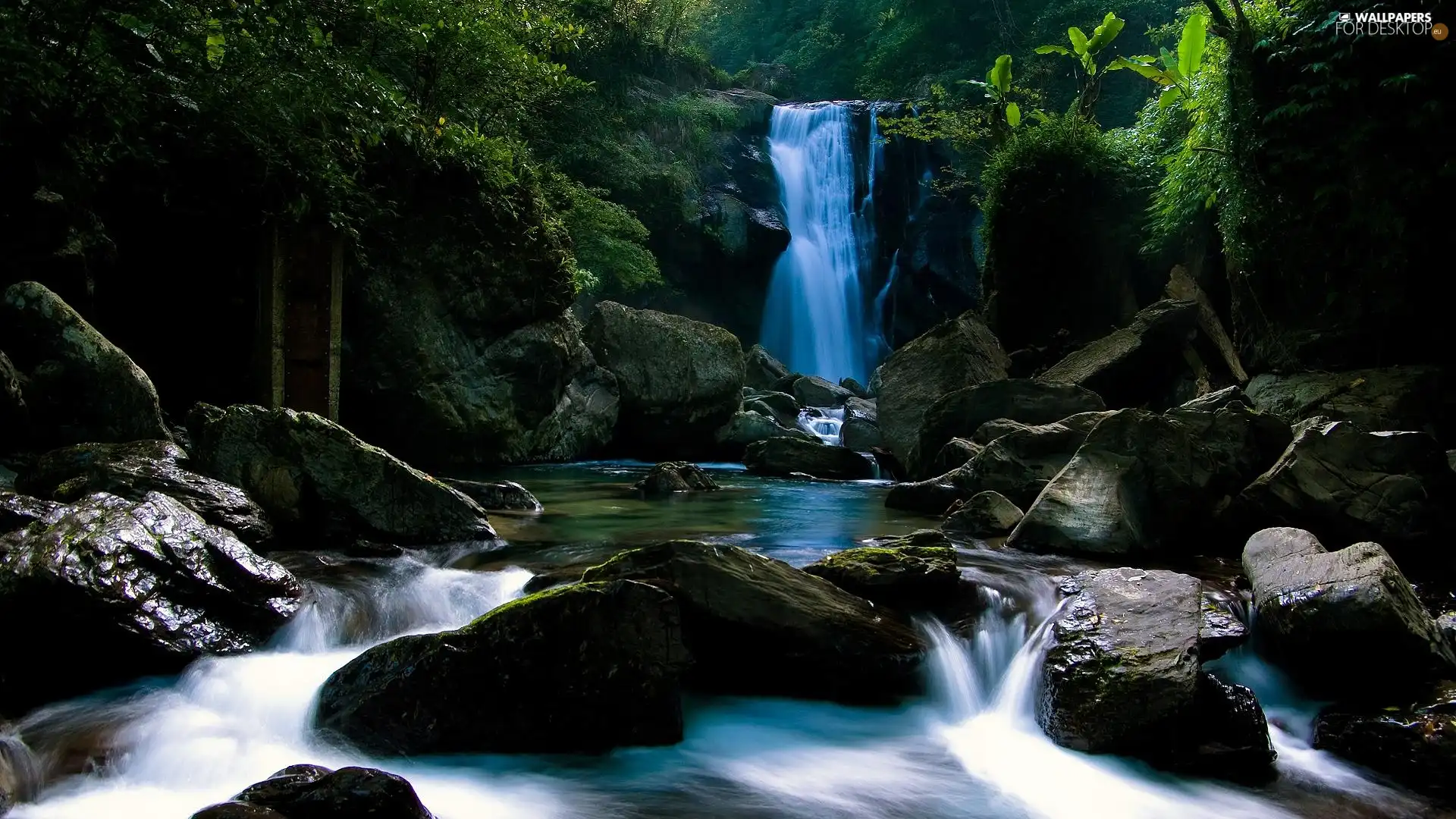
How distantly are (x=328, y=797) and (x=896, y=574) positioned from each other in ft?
10.5

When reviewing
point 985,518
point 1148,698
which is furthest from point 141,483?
point 985,518

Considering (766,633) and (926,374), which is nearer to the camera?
(766,633)

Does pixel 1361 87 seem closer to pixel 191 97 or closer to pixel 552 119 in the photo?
pixel 191 97

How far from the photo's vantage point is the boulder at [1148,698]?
385 cm

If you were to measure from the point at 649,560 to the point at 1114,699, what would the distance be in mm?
2280

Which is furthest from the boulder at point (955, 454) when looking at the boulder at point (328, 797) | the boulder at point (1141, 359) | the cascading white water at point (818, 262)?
the cascading white water at point (818, 262)

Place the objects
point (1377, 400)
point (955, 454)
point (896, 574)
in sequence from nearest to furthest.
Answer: point (896, 574), point (1377, 400), point (955, 454)

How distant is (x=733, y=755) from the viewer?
13.3 ft

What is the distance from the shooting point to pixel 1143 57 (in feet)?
47.1

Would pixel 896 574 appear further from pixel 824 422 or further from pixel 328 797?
pixel 824 422

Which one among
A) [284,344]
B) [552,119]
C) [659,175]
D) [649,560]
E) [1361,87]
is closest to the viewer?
[649,560]

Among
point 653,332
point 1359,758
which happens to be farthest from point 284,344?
point 1359,758

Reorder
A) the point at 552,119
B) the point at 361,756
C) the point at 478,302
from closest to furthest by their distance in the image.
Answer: the point at 361,756 → the point at 478,302 → the point at 552,119

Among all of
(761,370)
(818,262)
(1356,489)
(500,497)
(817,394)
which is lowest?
(500,497)
